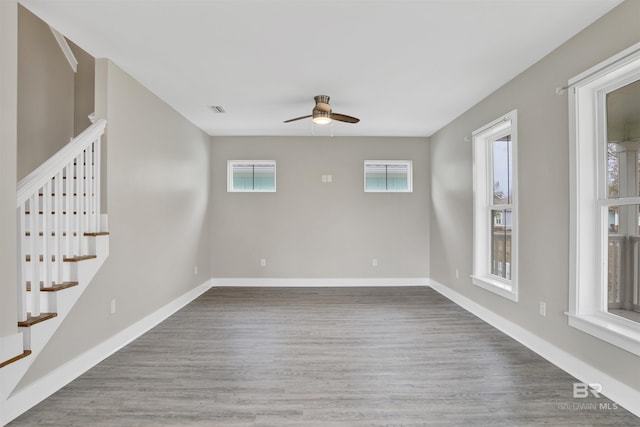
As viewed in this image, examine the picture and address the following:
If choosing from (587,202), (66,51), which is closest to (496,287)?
(587,202)

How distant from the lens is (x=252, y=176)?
5.95 meters

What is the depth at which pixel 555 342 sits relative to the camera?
2.76 meters

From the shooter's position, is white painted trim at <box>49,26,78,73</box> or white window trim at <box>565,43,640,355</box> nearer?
white window trim at <box>565,43,640,355</box>

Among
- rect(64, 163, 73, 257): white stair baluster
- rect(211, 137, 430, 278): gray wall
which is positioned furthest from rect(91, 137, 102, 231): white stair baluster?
rect(211, 137, 430, 278): gray wall

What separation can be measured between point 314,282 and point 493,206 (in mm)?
3171

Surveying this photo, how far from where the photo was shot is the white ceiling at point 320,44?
2.21m

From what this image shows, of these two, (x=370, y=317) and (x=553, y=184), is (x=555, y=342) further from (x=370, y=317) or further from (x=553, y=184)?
(x=370, y=317)

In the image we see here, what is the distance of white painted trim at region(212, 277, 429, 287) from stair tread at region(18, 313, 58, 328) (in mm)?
3669

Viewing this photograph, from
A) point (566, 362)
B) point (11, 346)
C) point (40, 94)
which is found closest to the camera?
point (11, 346)

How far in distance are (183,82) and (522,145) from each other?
341 centimetres

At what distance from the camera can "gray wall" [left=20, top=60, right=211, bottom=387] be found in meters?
2.75

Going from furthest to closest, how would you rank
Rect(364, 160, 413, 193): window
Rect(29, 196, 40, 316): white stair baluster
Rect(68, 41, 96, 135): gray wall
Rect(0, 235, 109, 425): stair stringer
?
Rect(364, 160, 413, 193): window → Rect(68, 41, 96, 135): gray wall → Rect(29, 196, 40, 316): white stair baluster → Rect(0, 235, 109, 425): stair stringer

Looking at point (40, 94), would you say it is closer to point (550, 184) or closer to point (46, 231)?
point (46, 231)

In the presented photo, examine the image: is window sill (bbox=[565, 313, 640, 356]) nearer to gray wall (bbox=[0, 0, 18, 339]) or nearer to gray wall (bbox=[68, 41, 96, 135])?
gray wall (bbox=[0, 0, 18, 339])
